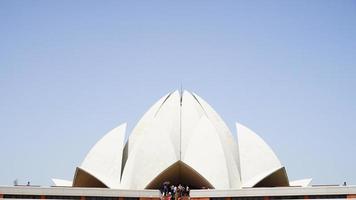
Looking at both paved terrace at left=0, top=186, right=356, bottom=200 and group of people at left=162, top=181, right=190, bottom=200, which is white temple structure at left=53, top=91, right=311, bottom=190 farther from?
paved terrace at left=0, top=186, right=356, bottom=200

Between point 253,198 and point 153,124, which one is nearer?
point 253,198

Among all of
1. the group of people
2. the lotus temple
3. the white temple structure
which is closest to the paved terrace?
the lotus temple

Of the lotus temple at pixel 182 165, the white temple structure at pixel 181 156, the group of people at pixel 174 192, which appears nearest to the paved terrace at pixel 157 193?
the lotus temple at pixel 182 165

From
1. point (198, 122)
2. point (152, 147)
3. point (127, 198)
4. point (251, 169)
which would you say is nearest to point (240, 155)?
point (251, 169)

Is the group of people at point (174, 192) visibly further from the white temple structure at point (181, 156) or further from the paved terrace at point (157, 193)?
the white temple structure at point (181, 156)

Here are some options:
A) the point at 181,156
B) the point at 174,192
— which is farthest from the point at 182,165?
the point at 174,192

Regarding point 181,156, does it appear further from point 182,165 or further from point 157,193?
point 157,193

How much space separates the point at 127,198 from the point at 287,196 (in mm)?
9768

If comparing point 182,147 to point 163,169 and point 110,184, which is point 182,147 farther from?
point 110,184

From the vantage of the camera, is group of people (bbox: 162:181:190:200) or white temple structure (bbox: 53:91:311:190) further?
white temple structure (bbox: 53:91:311:190)

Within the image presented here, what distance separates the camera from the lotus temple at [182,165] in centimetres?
2814

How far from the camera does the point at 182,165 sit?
103 feet

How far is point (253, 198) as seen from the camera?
1110 inches

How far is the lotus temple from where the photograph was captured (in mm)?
28141
